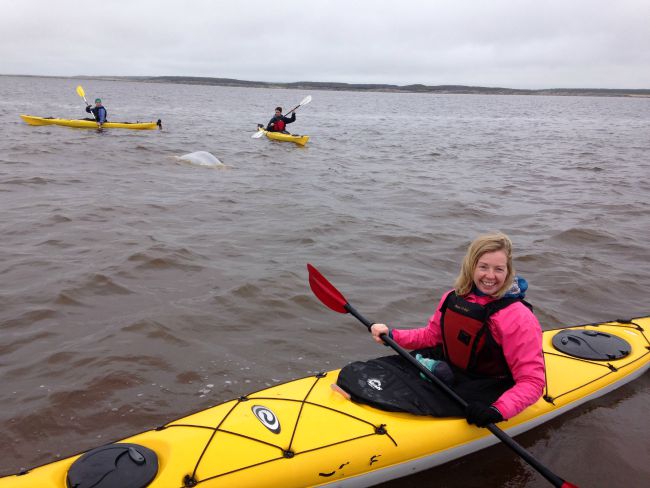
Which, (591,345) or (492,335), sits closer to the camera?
(492,335)

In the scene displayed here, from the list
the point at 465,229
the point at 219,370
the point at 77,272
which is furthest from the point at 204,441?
the point at 465,229

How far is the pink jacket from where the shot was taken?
2669mm

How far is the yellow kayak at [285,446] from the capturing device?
2322 millimetres

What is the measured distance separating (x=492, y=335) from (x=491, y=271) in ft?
1.18

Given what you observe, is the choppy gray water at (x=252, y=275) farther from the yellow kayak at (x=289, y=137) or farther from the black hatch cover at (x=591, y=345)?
the yellow kayak at (x=289, y=137)

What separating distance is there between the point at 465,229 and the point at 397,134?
1568cm

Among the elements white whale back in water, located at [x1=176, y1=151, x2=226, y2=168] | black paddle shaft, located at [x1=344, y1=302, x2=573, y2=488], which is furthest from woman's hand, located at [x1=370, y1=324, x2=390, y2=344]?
white whale back in water, located at [x1=176, y1=151, x2=226, y2=168]

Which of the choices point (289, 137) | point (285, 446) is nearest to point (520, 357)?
point (285, 446)

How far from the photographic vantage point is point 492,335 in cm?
284

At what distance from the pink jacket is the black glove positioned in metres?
0.04

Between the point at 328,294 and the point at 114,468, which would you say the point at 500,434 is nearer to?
the point at 328,294

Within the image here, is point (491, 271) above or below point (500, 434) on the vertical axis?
above

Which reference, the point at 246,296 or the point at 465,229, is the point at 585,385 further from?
the point at 465,229

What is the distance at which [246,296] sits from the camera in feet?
16.6
